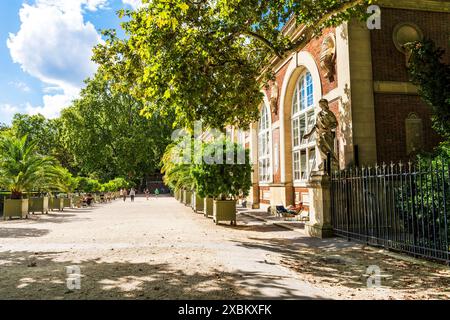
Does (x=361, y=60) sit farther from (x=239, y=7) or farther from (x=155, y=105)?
(x=155, y=105)

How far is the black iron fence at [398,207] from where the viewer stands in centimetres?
671

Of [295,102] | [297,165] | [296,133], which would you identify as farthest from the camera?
[295,102]

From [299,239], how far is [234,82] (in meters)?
5.61

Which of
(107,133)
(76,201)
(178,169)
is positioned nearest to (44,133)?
(107,133)

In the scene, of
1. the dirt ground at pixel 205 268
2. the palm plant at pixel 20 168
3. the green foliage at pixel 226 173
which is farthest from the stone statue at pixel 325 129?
the palm plant at pixel 20 168

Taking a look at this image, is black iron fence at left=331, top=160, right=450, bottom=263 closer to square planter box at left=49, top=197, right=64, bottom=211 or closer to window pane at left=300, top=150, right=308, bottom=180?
window pane at left=300, top=150, right=308, bottom=180

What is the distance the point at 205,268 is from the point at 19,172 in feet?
46.0

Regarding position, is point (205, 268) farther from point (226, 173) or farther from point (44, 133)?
point (44, 133)

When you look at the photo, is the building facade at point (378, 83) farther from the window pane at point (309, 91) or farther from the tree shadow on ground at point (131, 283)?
the tree shadow on ground at point (131, 283)

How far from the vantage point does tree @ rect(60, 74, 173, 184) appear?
54.6m

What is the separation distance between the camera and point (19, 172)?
1630cm

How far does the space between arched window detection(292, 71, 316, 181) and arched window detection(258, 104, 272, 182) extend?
336 centimetres

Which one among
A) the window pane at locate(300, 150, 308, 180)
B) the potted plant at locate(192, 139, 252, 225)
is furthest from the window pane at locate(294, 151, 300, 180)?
the potted plant at locate(192, 139, 252, 225)

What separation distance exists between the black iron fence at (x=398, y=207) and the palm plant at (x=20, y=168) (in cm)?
1423
